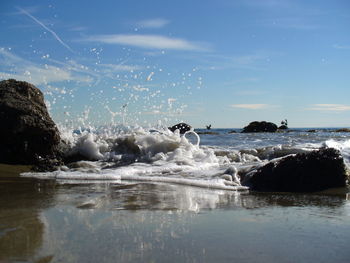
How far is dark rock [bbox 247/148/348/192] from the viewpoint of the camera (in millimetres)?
5164

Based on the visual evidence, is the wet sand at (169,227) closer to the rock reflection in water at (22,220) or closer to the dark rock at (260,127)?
the rock reflection in water at (22,220)

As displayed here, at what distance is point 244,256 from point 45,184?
3.72m

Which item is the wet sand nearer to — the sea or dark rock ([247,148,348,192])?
the sea

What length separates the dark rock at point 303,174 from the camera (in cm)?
516

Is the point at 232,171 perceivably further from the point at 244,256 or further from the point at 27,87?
the point at 27,87

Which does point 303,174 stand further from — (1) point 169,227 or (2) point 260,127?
(2) point 260,127

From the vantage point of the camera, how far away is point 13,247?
2.21 m

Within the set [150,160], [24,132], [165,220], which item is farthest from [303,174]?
[24,132]

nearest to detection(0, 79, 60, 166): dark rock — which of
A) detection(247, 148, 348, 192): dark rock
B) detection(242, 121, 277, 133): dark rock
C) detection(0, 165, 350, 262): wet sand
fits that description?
detection(0, 165, 350, 262): wet sand

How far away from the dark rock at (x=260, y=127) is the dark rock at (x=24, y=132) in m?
29.9

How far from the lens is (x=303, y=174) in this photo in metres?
5.26

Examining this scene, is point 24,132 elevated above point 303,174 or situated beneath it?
elevated above

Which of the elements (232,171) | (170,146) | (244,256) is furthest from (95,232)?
(170,146)

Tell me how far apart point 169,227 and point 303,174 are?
311 cm
